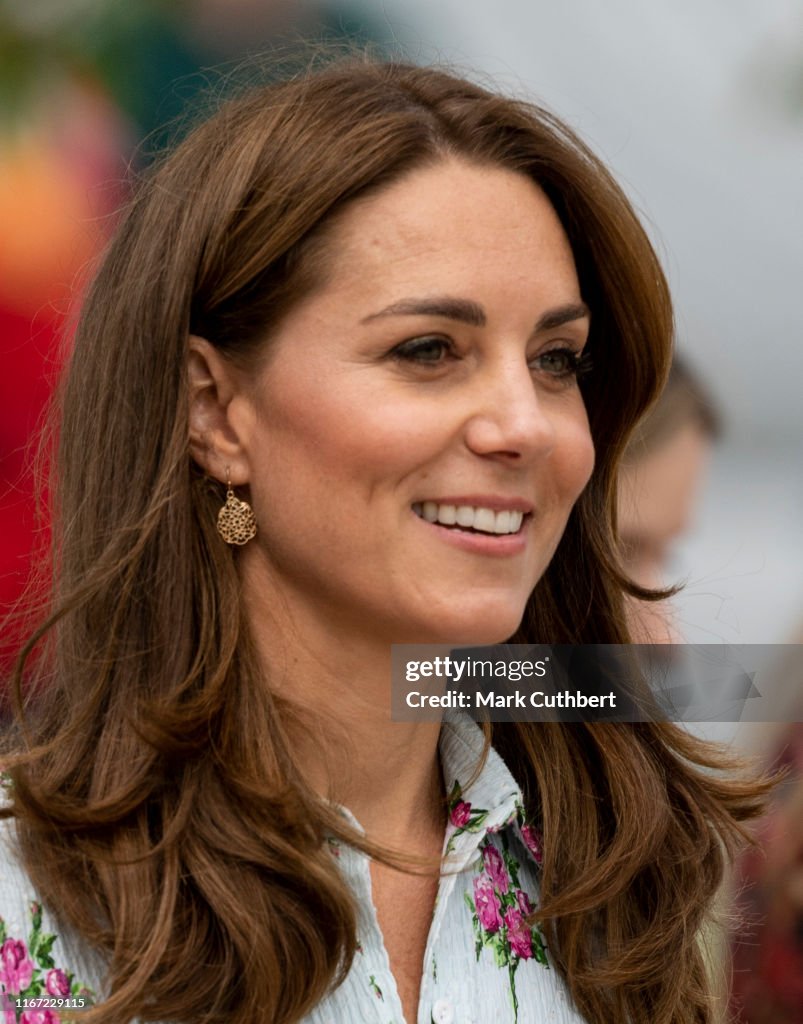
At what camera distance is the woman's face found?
203 centimetres

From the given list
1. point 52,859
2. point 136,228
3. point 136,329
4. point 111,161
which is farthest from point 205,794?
point 111,161

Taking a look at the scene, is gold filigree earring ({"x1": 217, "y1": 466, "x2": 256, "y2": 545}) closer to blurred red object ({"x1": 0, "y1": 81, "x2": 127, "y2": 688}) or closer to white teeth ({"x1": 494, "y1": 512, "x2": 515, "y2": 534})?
white teeth ({"x1": 494, "y1": 512, "x2": 515, "y2": 534})

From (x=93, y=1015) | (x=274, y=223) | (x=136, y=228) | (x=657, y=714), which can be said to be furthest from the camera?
(x=657, y=714)

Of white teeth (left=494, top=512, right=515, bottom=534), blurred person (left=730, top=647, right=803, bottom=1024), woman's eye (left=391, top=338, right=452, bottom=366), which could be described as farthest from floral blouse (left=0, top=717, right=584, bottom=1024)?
blurred person (left=730, top=647, right=803, bottom=1024)

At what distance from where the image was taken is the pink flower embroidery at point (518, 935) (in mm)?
2199

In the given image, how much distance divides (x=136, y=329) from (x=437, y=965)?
98 centimetres

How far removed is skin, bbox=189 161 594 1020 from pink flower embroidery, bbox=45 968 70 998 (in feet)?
1.47

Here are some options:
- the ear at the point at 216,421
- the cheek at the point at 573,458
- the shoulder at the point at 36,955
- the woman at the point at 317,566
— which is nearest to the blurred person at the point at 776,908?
the woman at the point at 317,566

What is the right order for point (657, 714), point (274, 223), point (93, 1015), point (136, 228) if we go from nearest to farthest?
point (93, 1015) < point (274, 223) < point (136, 228) < point (657, 714)

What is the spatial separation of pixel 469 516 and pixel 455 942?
0.61 meters

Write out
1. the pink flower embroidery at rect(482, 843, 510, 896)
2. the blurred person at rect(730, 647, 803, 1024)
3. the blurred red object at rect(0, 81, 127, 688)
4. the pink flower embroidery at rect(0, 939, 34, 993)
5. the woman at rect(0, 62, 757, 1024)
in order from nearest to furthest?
the pink flower embroidery at rect(0, 939, 34, 993), the woman at rect(0, 62, 757, 1024), the pink flower embroidery at rect(482, 843, 510, 896), the blurred person at rect(730, 647, 803, 1024), the blurred red object at rect(0, 81, 127, 688)

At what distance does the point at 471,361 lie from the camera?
208 centimetres

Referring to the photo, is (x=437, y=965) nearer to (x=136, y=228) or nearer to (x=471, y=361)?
(x=471, y=361)

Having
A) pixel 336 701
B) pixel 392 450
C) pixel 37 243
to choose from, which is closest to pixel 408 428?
pixel 392 450
